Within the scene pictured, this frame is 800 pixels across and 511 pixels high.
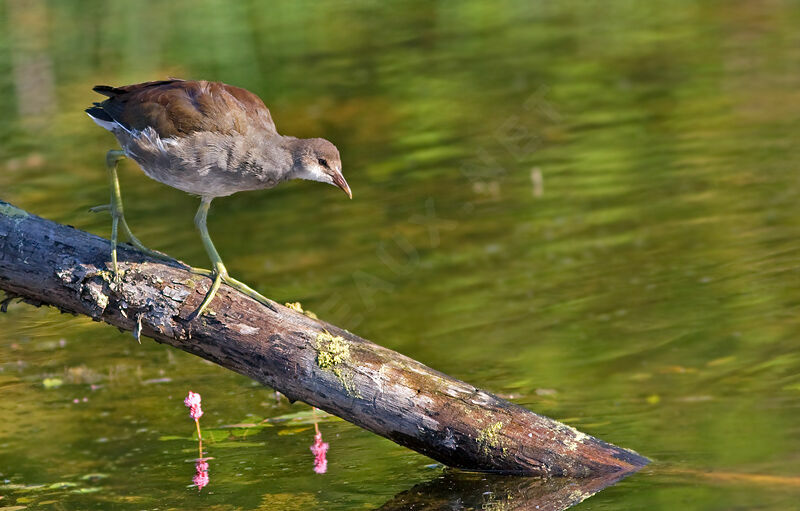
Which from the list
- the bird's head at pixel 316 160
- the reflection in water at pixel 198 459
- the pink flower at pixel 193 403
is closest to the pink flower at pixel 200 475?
the reflection in water at pixel 198 459

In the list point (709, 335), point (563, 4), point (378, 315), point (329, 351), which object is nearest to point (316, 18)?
point (563, 4)

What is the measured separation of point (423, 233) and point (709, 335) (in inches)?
106

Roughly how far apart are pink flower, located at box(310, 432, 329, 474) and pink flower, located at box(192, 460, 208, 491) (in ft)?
1.50

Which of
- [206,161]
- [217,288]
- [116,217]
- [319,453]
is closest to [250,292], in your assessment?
[217,288]

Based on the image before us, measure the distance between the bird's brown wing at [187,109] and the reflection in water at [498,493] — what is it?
1.53m

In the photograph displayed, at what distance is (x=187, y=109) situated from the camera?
459 cm

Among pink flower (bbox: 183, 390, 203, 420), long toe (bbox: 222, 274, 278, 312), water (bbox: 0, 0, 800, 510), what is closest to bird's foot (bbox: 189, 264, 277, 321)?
long toe (bbox: 222, 274, 278, 312)

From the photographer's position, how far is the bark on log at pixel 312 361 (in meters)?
4.40

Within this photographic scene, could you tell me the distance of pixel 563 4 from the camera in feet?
49.8

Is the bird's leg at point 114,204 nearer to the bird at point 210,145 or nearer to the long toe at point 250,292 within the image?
the bird at point 210,145

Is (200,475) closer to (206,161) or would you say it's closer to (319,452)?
(319,452)

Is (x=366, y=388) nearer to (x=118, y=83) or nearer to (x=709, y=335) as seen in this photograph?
(x=709, y=335)

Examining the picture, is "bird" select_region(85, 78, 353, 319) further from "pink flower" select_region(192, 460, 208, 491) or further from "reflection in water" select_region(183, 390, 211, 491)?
"pink flower" select_region(192, 460, 208, 491)

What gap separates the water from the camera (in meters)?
4.98
